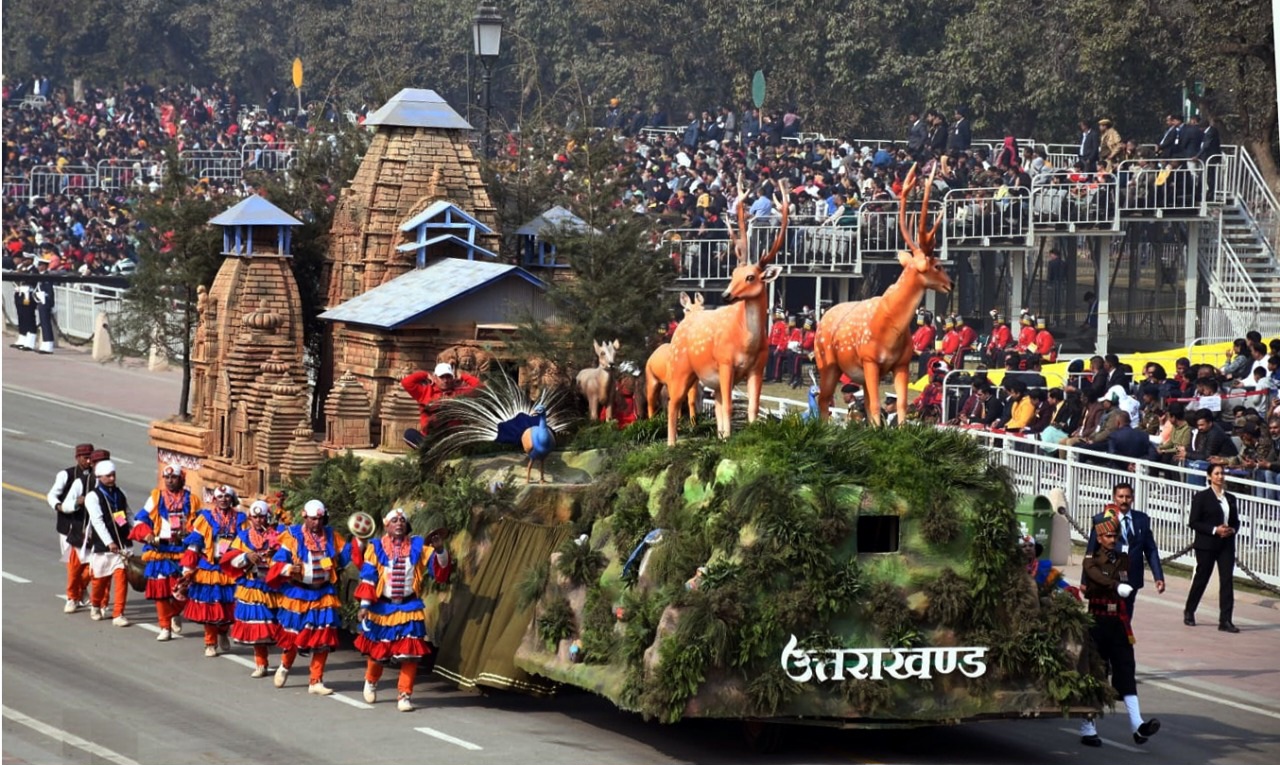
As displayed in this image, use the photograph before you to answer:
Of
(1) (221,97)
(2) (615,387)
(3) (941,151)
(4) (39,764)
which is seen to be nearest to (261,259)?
(2) (615,387)

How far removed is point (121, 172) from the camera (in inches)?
2685

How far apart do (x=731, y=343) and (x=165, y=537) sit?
630 centimetres

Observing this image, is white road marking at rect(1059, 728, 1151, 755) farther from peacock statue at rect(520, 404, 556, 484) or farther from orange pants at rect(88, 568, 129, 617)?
orange pants at rect(88, 568, 129, 617)

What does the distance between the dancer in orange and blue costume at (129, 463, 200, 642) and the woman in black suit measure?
955cm

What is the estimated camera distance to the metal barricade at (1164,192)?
41.2 m

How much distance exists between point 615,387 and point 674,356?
2.39 meters

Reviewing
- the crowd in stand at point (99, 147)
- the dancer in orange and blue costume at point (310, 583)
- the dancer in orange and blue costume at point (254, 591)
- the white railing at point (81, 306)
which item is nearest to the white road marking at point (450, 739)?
the dancer in orange and blue costume at point (310, 583)

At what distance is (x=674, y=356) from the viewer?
1945 centimetres

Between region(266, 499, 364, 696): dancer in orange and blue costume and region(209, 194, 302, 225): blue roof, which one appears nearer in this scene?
region(266, 499, 364, 696): dancer in orange and blue costume

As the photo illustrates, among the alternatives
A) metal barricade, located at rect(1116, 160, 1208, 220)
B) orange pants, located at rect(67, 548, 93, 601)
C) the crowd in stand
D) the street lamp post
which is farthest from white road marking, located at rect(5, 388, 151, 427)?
metal barricade, located at rect(1116, 160, 1208, 220)

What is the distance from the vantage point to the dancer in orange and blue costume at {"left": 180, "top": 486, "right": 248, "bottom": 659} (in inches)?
850

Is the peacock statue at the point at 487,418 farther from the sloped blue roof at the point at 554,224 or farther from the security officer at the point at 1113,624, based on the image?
the sloped blue roof at the point at 554,224

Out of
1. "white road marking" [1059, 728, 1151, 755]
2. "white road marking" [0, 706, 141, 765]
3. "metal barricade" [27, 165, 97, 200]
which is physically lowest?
"white road marking" [0, 706, 141, 765]

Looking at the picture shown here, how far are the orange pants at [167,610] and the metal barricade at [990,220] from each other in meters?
21.5
